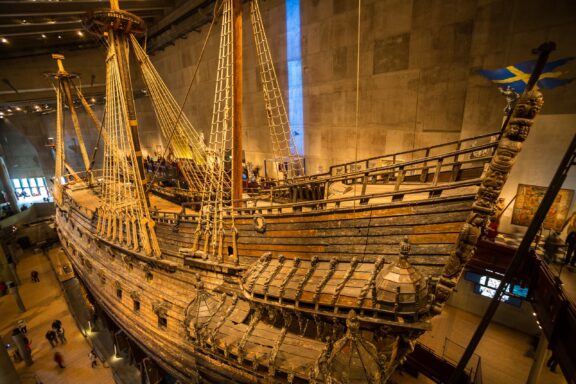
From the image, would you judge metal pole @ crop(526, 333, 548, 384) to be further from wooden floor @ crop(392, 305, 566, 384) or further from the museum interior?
wooden floor @ crop(392, 305, 566, 384)

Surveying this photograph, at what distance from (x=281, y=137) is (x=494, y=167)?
10508mm

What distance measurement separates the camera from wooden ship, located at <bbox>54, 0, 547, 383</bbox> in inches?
122

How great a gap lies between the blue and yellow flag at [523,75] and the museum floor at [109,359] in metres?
3.88

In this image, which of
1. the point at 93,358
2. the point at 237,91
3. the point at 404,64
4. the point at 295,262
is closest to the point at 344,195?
the point at 295,262

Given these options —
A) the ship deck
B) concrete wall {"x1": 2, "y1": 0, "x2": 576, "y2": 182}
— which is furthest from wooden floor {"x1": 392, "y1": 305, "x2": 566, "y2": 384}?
concrete wall {"x1": 2, "y1": 0, "x2": 576, "y2": 182}

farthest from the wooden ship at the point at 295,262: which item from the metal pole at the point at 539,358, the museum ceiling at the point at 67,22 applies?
the museum ceiling at the point at 67,22

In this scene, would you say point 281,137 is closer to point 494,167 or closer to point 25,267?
point 494,167

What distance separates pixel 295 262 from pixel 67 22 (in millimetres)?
18582

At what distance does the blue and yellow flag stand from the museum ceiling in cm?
1396

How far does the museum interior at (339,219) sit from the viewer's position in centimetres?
329

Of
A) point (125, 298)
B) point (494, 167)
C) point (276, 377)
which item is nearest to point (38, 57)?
point (125, 298)

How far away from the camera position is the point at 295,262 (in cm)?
431

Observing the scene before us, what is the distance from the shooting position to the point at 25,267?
15.6 m

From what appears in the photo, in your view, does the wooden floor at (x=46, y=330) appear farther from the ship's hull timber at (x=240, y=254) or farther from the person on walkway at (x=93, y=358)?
the ship's hull timber at (x=240, y=254)
